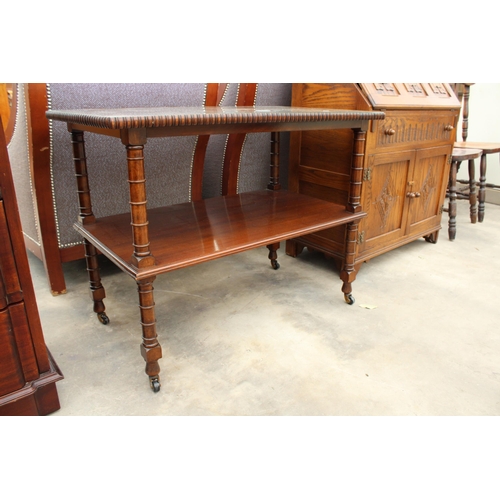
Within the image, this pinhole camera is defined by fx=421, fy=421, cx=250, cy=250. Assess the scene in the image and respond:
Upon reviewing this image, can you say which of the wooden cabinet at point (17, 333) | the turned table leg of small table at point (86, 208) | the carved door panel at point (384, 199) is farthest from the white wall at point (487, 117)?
the wooden cabinet at point (17, 333)

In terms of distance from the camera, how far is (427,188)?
95.3 inches

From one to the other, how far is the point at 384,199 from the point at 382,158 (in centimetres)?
23

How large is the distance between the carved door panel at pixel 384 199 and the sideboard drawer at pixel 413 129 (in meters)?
0.06

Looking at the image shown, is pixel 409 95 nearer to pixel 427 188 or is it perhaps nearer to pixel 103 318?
pixel 427 188

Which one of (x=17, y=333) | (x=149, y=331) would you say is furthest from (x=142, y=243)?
(x=17, y=333)

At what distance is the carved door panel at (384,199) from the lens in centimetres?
201

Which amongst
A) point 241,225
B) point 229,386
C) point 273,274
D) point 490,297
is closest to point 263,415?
point 229,386

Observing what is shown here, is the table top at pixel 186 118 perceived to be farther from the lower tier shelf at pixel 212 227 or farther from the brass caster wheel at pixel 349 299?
the brass caster wheel at pixel 349 299

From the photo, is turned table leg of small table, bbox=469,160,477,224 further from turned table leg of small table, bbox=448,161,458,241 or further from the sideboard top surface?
the sideboard top surface

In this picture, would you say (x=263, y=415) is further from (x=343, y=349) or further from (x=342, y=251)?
(x=342, y=251)

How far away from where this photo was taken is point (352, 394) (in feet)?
4.34

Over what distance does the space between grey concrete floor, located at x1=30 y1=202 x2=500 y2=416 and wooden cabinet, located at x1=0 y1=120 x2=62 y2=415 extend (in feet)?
0.41

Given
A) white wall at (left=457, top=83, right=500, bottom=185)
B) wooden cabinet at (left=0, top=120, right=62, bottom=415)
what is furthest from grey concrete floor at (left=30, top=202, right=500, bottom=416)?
white wall at (left=457, top=83, right=500, bottom=185)

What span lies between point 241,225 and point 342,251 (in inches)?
27.0
